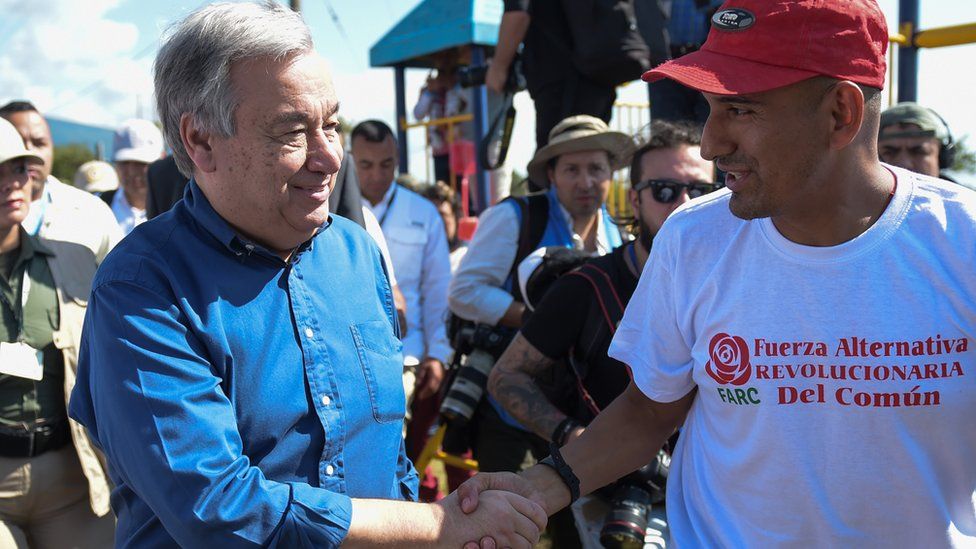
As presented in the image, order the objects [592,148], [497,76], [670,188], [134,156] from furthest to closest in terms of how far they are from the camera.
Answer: [134,156]
[497,76]
[592,148]
[670,188]

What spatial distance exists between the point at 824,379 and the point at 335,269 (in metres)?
1.15

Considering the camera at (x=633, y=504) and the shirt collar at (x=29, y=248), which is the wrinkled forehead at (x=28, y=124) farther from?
the camera at (x=633, y=504)

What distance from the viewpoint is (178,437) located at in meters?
1.74

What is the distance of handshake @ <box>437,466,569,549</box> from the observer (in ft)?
7.04

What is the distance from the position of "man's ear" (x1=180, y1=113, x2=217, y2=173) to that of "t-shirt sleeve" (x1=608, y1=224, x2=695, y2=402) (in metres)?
1.06

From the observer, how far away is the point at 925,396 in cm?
179

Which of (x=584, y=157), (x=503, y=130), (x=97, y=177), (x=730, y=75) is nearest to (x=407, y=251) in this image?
(x=503, y=130)

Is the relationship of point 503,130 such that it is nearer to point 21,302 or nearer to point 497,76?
point 497,76

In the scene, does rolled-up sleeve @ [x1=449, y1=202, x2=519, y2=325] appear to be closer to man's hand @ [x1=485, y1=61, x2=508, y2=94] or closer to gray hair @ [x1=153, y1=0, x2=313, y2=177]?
man's hand @ [x1=485, y1=61, x2=508, y2=94]

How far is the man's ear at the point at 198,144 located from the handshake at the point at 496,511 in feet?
3.15

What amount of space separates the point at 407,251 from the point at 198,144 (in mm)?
3488

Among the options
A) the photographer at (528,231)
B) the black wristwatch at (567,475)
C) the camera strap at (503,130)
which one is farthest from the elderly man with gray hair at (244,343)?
the camera strap at (503,130)

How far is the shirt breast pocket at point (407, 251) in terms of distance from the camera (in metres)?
5.43

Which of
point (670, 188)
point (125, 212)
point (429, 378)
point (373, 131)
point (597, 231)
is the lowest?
point (429, 378)
